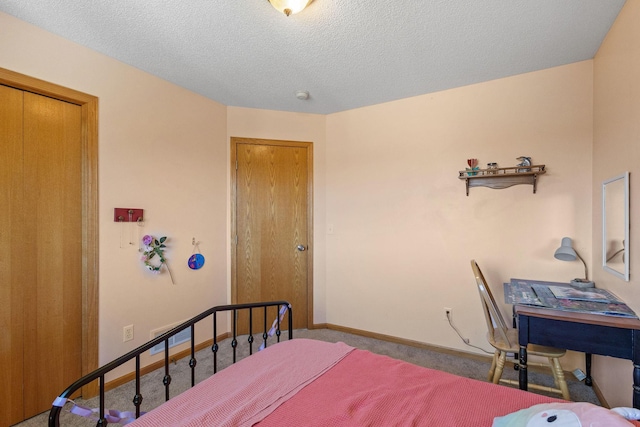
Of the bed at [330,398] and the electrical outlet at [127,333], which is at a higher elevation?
the bed at [330,398]

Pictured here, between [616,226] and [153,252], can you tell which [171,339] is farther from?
[616,226]

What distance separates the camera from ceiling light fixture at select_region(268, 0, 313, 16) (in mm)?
1613

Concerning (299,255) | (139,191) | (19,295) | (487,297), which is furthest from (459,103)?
(19,295)

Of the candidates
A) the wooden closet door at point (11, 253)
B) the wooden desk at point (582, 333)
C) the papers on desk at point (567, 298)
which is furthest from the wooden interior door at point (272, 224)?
the wooden desk at point (582, 333)

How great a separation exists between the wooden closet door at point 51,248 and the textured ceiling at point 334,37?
65cm

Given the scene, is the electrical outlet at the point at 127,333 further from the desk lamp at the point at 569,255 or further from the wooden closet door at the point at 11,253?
the desk lamp at the point at 569,255

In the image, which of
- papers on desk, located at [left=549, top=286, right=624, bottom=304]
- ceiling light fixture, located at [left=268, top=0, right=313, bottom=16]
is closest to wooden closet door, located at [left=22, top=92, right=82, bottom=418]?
ceiling light fixture, located at [left=268, top=0, right=313, bottom=16]

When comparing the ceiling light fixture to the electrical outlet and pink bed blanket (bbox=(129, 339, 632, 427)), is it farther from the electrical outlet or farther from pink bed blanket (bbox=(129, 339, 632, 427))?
the electrical outlet

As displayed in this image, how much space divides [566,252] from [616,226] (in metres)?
0.40

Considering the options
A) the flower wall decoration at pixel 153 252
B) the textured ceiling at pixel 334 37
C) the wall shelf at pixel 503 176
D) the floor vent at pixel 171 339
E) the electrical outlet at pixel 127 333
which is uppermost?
the textured ceiling at pixel 334 37

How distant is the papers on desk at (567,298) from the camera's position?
1.62 m

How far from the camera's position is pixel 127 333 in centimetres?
231

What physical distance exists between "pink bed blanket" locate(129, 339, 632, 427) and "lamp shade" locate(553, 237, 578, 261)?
4.79 ft

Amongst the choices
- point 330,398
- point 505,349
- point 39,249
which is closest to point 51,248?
point 39,249
